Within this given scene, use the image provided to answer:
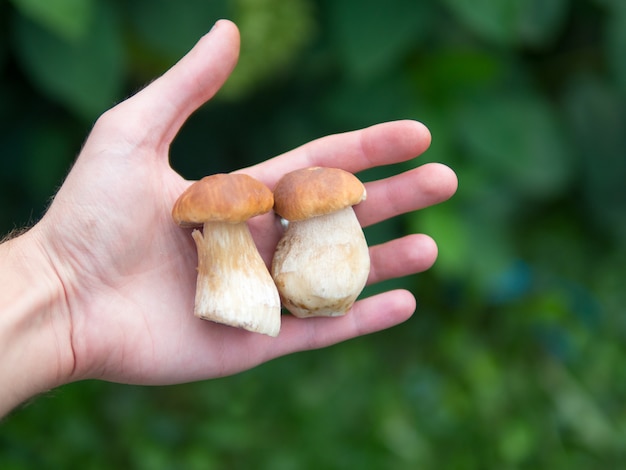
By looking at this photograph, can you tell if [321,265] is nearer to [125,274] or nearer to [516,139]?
[125,274]

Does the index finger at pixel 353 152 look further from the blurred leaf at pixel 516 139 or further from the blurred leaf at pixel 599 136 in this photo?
the blurred leaf at pixel 599 136

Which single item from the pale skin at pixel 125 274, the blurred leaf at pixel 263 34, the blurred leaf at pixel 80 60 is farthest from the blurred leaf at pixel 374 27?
the blurred leaf at pixel 80 60

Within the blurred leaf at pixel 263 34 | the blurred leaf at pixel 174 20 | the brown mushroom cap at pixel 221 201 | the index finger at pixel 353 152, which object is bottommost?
the index finger at pixel 353 152

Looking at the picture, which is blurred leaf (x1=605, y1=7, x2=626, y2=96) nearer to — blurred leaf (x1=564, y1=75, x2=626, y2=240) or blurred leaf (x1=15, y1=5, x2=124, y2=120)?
blurred leaf (x1=564, y1=75, x2=626, y2=240)

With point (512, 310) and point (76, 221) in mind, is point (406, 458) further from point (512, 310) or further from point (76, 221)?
point (76, 221)

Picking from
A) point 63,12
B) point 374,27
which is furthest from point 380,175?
point 63,12

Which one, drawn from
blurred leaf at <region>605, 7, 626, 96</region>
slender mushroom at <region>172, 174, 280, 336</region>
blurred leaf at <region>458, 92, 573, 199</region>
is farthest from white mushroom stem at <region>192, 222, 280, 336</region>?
blurred leaf at <region>605, 7, 626, 96</region>

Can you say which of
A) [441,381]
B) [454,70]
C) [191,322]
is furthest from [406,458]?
[454,70]
